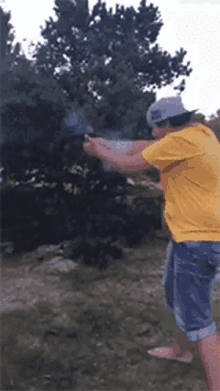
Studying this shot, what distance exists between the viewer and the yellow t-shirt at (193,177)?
184 cm

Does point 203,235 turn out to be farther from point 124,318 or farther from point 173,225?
point 124,318

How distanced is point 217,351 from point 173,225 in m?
0.79

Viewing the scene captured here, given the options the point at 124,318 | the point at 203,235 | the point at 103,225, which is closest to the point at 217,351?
Result: the point at 203,235

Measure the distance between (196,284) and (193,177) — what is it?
0.66 m

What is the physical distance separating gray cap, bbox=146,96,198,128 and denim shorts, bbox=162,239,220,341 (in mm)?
820

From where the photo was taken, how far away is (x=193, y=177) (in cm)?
189

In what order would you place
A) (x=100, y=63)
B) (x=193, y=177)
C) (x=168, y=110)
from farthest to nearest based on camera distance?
(x=100, y=63) < (x=168, y=110) < (x=193, y=177)

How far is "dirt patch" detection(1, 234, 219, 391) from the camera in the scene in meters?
2.37

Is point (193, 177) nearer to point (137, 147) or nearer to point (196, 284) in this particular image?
point (137, 147)

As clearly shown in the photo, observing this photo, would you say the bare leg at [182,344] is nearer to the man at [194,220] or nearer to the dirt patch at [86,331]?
the dirt patch at [86,331]

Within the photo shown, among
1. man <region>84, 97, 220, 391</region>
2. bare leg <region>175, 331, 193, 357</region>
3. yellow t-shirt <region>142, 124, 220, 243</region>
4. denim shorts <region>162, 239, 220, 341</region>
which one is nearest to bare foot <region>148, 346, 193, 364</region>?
bare leg <region>175, 331, 193, 357</region>

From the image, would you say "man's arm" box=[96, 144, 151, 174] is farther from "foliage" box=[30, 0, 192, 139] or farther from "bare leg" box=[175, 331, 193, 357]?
"foliage" box=[30, 0, 192, 139]

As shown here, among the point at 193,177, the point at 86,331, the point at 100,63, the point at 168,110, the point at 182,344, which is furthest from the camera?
the point at 100,63

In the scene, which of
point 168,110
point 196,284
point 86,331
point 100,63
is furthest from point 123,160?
point 100,63
